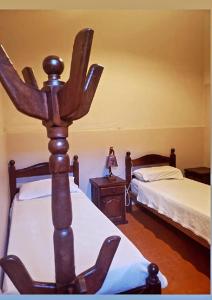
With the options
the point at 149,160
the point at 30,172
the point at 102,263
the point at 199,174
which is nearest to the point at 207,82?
the point at 199,174

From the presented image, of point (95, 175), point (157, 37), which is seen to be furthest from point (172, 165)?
point (157, 37)

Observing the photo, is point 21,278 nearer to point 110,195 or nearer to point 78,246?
point 78,246

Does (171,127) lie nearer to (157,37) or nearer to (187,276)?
(157,37)

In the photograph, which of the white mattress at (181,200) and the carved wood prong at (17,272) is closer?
the carved wood prong at (17,272)

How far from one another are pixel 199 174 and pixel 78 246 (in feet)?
3.64

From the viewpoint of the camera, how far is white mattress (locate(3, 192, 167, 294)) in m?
1.31

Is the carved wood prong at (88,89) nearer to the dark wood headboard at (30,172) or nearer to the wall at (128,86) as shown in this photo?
the wall at (128,86)

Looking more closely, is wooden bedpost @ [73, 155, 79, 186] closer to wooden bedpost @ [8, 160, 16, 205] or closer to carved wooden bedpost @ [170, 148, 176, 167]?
wooden bedpost @ [8, 160, 16, 205]

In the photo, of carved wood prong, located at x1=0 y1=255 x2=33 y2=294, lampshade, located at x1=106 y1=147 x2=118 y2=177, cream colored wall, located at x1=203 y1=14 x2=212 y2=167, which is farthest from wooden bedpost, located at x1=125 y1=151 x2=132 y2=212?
carved wood prong, located at x1=0 y1=255 x2=33 y2=294

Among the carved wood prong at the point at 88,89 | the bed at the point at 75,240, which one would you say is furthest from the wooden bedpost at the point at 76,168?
the carved wood prong at the point at 88,89

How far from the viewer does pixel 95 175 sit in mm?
2553

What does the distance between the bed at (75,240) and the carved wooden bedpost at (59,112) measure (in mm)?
464

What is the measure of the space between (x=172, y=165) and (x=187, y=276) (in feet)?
3.10

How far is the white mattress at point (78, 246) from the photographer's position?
1308 mm
